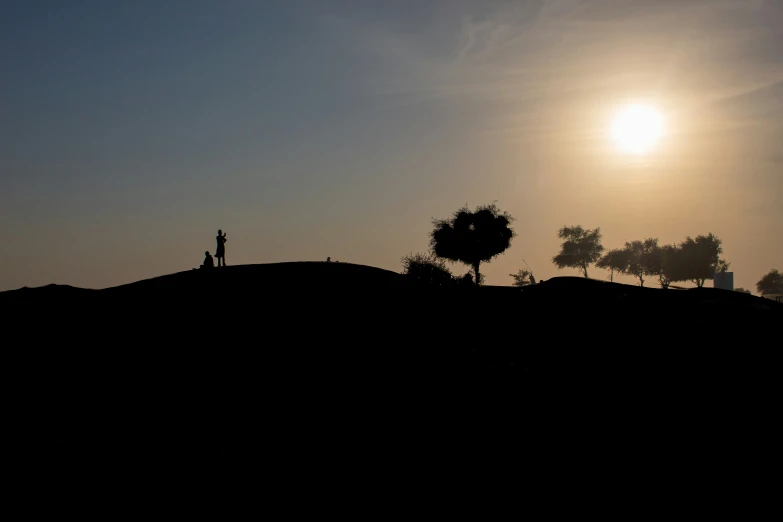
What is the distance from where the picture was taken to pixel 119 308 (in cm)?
3175

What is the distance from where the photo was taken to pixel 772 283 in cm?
17538

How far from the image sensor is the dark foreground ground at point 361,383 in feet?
74.7

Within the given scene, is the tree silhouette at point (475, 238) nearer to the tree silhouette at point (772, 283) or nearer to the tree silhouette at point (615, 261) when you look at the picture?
the tree silhouette at point (615, 261)

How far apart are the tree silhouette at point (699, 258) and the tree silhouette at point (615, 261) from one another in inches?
475

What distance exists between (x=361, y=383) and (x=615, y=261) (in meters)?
126

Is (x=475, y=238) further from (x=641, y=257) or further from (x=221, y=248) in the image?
(x=641, y=257)

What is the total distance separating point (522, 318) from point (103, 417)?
80.1 feet

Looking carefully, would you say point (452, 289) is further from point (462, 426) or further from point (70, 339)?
point (70, 339)

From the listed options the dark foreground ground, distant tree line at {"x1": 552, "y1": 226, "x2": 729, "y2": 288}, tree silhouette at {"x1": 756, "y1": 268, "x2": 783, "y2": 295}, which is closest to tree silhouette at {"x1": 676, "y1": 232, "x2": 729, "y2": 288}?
distant tree line at {"x1": 552, "y1": 226, "x2": 729, "y2": 288}

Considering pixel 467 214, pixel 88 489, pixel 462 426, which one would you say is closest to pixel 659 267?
pixel 467 214

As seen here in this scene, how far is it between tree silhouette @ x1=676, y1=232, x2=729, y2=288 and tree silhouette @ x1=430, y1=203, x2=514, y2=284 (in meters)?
72.2

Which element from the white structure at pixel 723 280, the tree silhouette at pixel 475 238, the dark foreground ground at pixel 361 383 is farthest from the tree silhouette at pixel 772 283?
the dark foreground ground at pixel 361 383

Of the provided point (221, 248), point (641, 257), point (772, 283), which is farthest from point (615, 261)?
point (221, 248)

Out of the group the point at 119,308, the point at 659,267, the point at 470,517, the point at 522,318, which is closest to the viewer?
the point at 470,517
